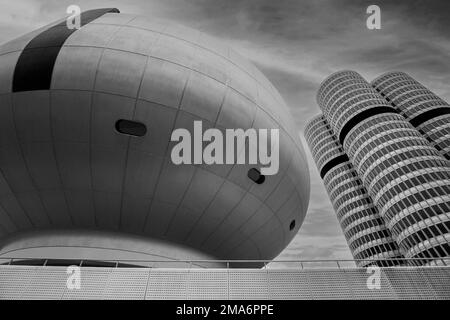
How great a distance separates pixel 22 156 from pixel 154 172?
5.31 meters

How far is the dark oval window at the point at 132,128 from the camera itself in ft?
39.1

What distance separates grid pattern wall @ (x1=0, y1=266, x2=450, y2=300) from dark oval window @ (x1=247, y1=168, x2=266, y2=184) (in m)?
4.99

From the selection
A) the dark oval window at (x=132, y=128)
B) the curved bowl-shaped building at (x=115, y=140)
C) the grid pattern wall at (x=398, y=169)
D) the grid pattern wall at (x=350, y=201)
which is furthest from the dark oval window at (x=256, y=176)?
the grid pattern wall at (x=350, y=201)

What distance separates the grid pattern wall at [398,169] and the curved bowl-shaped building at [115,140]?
63682 millimetres

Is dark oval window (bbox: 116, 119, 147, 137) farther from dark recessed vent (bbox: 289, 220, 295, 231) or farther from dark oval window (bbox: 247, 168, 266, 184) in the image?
dark recessed vent (bbox: 289, 220, 295, 231)

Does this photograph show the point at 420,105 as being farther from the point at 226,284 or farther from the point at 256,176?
the point at 226,284

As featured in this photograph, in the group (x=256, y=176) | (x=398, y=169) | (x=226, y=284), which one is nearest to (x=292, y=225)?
(x=256, y=176)

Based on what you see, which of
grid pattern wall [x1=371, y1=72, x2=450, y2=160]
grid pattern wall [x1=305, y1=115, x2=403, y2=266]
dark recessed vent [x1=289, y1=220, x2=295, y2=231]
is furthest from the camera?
grid pattern wall [x1=371, y1=72, x2=450, y2=160]

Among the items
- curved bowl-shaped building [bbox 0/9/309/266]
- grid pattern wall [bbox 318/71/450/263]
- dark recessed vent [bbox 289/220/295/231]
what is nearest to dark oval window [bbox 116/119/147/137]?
curved bowl-shaped building [bbox 0/9/309/266]

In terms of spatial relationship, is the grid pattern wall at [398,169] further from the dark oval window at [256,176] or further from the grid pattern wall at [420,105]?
the dark oval window at [256,176]

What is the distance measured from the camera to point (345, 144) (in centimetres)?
9369

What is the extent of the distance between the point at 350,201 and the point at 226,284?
9030 cm

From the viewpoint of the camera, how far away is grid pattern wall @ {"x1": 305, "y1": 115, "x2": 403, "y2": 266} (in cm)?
8106
